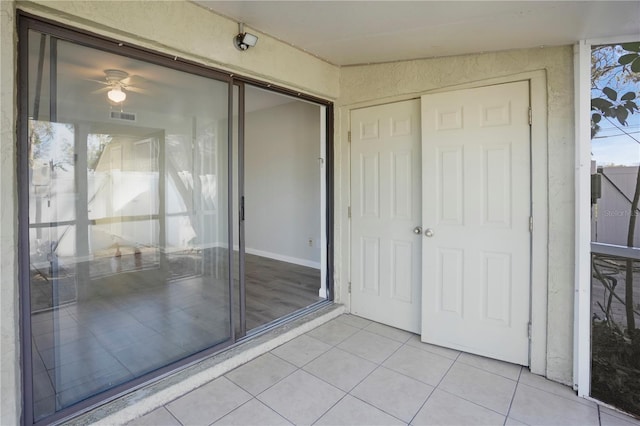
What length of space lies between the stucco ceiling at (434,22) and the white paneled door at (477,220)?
0.38 metres

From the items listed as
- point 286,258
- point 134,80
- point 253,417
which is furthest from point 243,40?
point 286,258

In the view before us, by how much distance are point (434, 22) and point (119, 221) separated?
2334 mm

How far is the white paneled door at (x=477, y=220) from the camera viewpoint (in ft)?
7.86

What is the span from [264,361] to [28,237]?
170 cm

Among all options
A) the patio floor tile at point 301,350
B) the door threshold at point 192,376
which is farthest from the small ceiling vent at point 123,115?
the patio floor tile at point 301,350

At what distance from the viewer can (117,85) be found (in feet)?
6.25

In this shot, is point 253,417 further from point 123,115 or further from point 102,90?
point 102,90

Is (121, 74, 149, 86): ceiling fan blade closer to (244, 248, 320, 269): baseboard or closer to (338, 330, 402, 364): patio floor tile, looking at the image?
(338, 330, 402, 364): patio floor tile

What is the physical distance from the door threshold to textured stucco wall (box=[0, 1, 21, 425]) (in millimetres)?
369

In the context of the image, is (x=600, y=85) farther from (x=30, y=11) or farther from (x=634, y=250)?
(x=30, y=11)

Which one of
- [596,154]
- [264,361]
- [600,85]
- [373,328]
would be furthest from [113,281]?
[600,85]

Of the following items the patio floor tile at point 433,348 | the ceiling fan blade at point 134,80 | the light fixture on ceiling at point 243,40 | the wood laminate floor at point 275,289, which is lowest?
the patio floor tile at point 433,348

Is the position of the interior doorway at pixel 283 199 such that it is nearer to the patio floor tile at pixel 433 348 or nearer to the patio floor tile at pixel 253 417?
the patio floor tile at pixel 433 348

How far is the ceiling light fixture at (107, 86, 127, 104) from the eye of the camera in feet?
6.15
